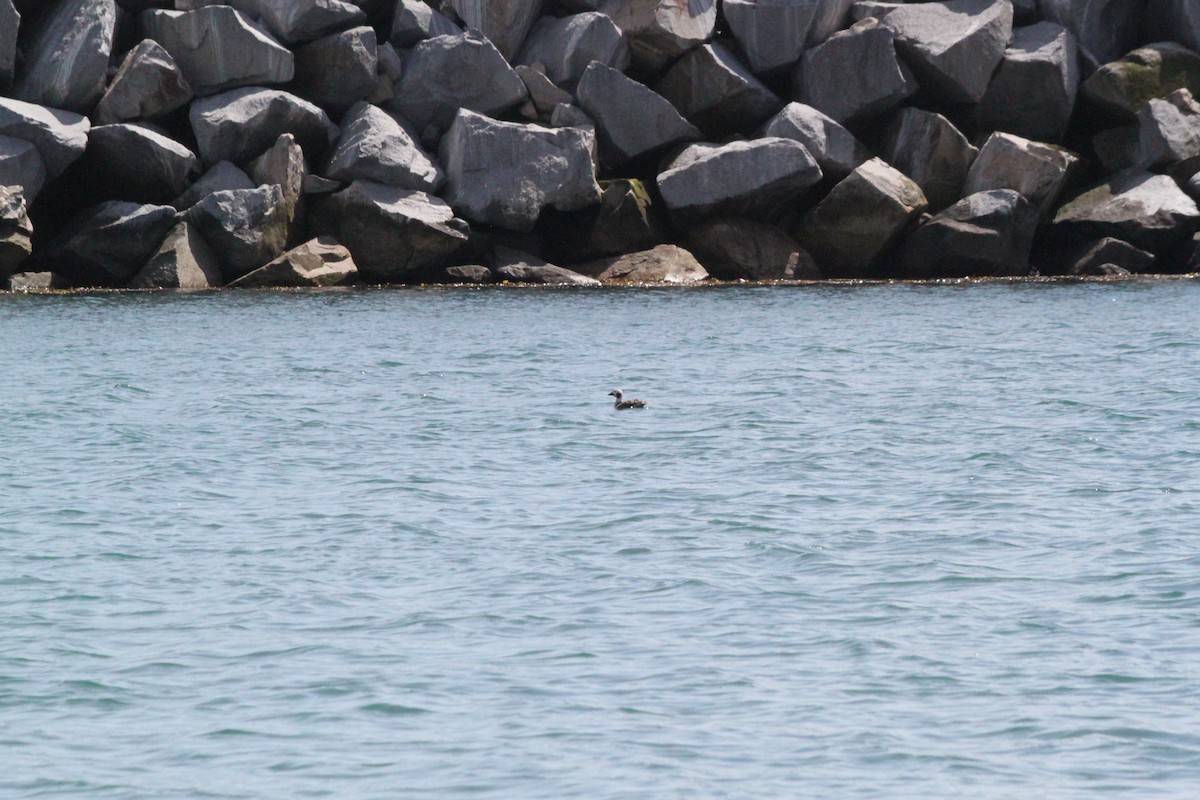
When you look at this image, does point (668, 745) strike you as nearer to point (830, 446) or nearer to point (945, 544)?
point (945, 544)

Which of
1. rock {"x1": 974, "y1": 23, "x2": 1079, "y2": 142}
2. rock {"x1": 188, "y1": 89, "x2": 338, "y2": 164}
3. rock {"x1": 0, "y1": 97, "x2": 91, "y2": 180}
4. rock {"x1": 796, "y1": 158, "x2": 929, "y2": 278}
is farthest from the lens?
rock {"x1": 974, "y1": 23, "x2": 1079, "y2": 142}

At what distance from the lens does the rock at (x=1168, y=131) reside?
124 ft

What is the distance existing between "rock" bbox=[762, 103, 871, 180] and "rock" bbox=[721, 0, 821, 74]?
2386mm

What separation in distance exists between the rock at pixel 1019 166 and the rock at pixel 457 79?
10.8 metres

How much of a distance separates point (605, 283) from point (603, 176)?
3.35 meters

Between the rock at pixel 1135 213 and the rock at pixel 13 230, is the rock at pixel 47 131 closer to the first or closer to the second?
the rock at pixel 13 230

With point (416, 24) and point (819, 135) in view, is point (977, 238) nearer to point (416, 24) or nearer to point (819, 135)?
point (819, 135)

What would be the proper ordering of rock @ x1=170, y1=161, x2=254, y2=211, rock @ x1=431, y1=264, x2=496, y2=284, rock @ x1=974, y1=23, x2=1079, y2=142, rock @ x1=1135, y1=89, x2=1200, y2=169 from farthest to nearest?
rock @ x1=974, y1=23, x2=1079, y2=142, rock @ x1=1135, y1=89, x2=1200, y2=169, rock @ x1=431, y1=264, x2=496, y2=284, rock @ x1=170, y1=161, x2=254, y2=211

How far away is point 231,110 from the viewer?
116ft

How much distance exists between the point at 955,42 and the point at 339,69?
14425 mm

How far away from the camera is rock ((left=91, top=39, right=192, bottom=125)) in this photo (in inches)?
1383

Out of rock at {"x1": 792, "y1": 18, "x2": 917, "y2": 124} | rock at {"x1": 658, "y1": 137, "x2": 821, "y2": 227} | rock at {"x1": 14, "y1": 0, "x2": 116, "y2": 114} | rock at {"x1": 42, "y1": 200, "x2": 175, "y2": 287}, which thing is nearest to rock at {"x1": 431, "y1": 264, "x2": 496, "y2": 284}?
rock at {"x1": 658, "y1": 137, "x2": 821, "y2": 227}

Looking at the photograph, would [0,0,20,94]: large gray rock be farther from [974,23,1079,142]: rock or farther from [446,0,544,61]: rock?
[974,23,1079,142]: rock

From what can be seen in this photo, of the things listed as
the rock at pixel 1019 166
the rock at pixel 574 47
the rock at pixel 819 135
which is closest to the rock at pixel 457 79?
the rock at pixel 574 47
